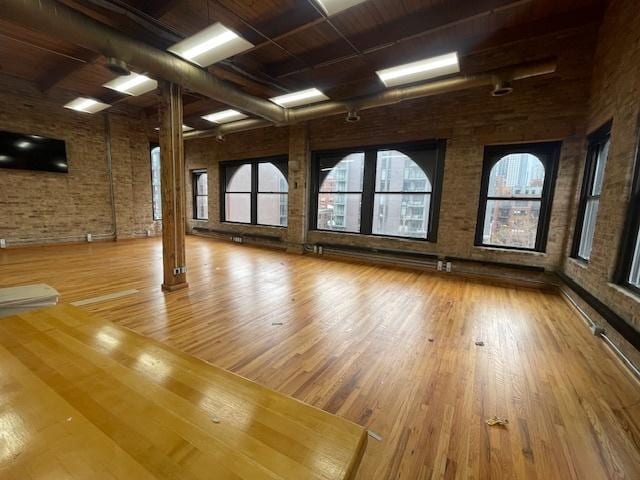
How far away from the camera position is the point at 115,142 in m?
7.98

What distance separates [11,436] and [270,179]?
24.7 ft

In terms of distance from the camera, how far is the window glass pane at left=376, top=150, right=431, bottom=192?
5.75m

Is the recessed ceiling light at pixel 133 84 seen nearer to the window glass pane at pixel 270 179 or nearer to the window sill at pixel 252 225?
the window glass pane at pixel 270 179

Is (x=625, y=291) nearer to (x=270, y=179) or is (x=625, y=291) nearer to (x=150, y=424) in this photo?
(x=150, y=424)

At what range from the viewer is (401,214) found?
19.8 feet

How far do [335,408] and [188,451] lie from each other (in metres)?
1.05

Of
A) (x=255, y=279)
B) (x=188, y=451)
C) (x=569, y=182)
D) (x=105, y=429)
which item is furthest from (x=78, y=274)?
(x=569, y=182)

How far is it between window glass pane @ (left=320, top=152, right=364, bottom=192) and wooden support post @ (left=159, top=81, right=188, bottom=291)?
3.70 m

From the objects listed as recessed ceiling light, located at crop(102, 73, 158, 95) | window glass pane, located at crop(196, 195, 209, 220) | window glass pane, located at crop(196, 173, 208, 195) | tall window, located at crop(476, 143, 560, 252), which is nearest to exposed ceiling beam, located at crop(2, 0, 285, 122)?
recessed ceiling light, located at crop(102, 73, 158, 95)

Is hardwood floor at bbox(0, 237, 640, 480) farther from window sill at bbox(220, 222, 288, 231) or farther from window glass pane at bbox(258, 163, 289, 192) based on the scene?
window glass pane at bbox(258, 163, 289, 192)

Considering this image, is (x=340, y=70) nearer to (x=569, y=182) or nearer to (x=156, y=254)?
(x=569, y=182)

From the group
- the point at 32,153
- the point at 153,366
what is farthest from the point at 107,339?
the point at 32,153

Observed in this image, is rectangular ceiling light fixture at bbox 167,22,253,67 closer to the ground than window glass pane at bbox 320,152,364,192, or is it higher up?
higher up

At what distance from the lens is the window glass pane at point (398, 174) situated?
5.75 metres
